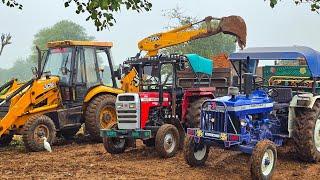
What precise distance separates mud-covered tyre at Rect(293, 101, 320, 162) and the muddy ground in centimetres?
20

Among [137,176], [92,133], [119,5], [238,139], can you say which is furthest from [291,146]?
[119,5]

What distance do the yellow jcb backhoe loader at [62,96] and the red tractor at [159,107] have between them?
98cm

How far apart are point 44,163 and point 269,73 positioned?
287 inches

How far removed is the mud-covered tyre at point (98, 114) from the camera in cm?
1105

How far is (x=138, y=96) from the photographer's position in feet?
30.6

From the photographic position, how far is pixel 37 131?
33.0 ft

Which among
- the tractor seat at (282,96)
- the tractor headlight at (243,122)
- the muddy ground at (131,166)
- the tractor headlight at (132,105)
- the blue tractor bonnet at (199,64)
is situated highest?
the blue tractor bonnet at (199,64)

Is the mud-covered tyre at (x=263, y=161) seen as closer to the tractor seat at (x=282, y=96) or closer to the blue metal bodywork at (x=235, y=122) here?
the blue metal bodywork at (x=235, y=122)

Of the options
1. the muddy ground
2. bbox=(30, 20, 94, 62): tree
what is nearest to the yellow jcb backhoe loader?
the muddy ground

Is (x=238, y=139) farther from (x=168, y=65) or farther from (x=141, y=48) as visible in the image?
(x=141, y=48)

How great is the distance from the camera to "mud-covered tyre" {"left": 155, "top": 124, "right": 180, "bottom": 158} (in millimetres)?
8797

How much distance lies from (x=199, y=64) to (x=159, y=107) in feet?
4.51

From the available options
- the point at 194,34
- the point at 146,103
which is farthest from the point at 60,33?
the point at 146,103

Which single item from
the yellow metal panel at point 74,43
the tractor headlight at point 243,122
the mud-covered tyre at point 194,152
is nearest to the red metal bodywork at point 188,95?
the mud-covered tyre at point 194,152
